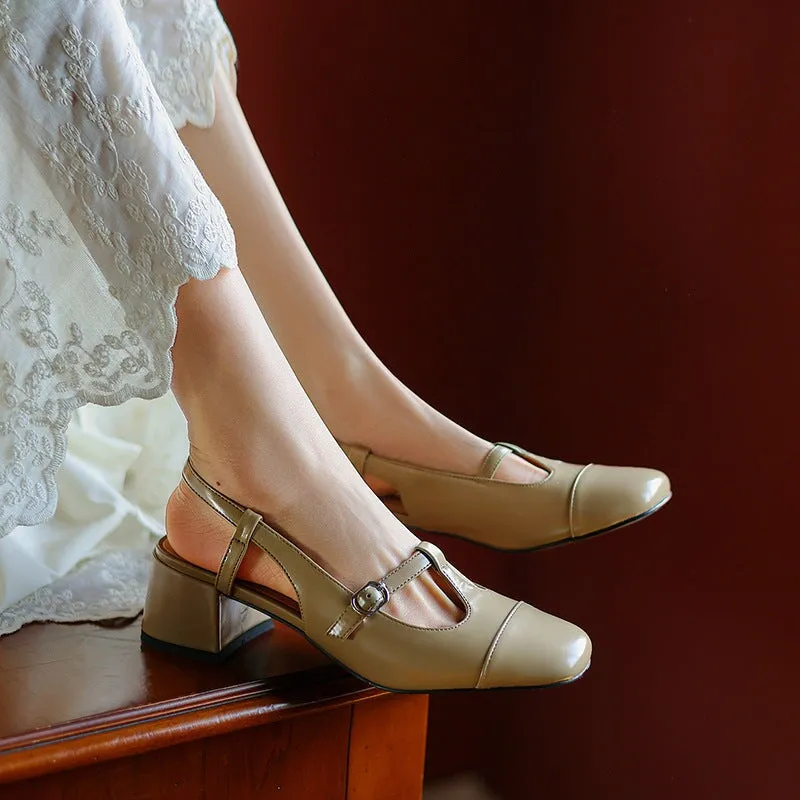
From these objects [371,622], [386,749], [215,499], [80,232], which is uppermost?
[80,232]

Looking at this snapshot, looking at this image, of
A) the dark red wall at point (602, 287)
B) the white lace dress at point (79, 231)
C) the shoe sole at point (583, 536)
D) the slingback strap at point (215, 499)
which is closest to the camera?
the white lace dress at point (79, 231)

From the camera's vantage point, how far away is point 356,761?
68 centimetres

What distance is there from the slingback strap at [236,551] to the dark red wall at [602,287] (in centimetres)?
60

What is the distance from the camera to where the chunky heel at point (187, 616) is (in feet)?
2.22

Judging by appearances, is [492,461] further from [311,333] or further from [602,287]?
[602,287]

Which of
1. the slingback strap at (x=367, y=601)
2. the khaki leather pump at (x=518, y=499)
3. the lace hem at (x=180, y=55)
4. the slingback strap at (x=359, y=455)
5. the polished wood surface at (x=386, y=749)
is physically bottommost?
the polished wood surface at (x=386, y=749)

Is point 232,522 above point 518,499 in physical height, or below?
above

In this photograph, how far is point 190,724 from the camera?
0.59 metres

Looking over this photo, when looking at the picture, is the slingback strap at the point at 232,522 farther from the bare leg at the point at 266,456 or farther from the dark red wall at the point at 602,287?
the dark red wall at the point at 602,287

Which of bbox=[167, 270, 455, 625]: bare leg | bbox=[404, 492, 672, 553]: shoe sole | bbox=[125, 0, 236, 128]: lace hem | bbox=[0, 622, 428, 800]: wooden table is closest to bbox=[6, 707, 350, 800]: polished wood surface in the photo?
bbox=[0, 622, 428, 800]: wooden table

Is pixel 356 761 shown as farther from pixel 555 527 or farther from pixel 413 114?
pixel 413 114

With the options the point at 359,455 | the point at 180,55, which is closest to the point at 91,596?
the point at 359,455

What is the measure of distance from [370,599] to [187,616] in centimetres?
16

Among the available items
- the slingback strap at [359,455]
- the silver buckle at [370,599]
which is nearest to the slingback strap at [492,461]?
the slingback strap at [359,455]
